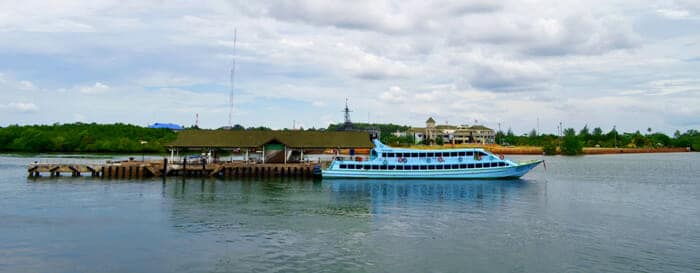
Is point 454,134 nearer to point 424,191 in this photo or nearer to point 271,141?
point 271,141

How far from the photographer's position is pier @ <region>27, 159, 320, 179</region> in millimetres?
58031

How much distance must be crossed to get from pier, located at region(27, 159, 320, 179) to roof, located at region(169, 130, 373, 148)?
2.63 m

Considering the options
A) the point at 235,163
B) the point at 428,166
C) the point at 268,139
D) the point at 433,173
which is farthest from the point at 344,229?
the point at 235,163

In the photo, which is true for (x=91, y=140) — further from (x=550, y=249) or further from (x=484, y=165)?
(x=550, y=249)

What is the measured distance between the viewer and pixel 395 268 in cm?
2098

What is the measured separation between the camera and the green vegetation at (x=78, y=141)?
137500 mm

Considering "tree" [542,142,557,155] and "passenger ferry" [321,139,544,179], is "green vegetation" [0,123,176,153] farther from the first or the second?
"tree" [542,142,557,155]

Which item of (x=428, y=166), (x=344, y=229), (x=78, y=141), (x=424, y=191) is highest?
(x=78, y=141)

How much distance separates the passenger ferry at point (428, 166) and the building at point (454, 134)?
4469 inches

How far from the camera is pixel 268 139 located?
2437 inches

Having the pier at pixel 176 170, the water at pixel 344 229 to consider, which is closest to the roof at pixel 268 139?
the pier at pixel 176 170

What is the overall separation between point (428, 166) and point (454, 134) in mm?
126263

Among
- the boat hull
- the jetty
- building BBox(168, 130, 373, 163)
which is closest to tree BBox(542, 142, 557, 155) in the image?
the boat hull

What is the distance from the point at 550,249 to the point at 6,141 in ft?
523
